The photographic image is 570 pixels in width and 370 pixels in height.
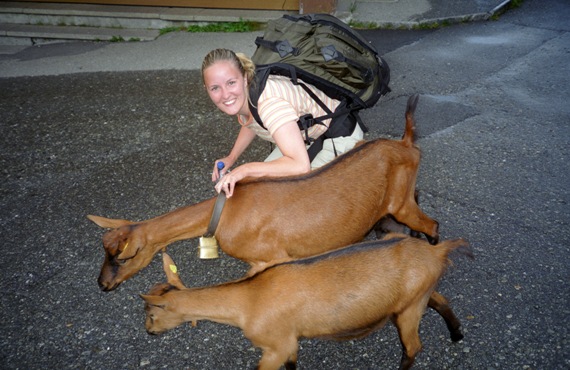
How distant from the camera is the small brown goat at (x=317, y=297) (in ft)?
9.59

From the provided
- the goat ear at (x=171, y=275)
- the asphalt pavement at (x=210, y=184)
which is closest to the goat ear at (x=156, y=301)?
the goat ear at (x=171, y=275)

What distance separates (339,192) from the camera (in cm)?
344

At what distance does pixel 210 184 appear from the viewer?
516 cm

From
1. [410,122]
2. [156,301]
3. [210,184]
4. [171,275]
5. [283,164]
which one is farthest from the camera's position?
[210,184]

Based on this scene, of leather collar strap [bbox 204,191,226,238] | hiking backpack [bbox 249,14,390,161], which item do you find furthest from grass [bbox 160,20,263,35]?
leather collar strap [bbox 204,191,226,238]

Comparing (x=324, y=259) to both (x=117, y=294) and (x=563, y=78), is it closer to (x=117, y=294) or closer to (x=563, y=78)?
(x=117, y=294)

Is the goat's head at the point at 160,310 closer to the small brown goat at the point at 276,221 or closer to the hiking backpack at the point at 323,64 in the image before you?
the small brown goat at the point at 276,221

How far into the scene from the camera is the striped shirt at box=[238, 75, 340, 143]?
3.34m

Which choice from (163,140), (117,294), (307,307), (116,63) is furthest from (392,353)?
(116,63)

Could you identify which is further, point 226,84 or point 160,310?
point 226,84

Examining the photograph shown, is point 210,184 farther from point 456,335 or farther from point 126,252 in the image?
point 456,335

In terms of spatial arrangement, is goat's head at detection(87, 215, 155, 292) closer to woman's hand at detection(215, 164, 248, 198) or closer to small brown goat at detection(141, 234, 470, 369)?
small brown goat at detection(141, 234, 470, 369)

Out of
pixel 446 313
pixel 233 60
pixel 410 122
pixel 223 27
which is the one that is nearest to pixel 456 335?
pixel 446 313

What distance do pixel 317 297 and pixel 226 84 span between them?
156 cm
